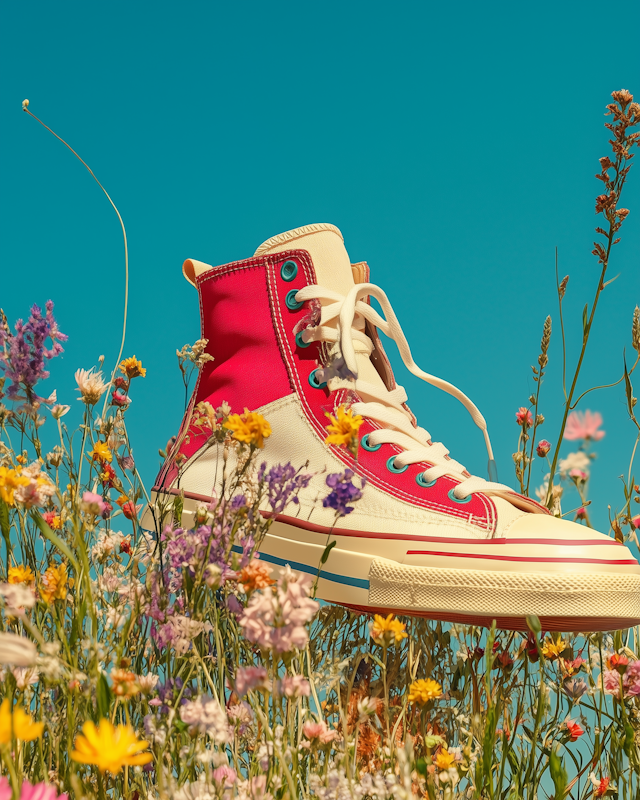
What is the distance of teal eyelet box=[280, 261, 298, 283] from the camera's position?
2.95 meters

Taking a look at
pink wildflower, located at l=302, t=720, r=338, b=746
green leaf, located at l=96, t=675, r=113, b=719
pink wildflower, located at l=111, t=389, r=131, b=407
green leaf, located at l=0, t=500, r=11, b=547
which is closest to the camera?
green leaf, located at l=96, t=675, r=113, b=719

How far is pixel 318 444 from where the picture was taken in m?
2.75

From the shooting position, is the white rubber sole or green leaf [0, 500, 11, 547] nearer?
green leaf [0, 500, 11, 547]

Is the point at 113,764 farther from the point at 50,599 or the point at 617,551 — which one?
the point at 617,551

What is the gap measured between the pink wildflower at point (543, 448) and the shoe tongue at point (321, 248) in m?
1.17

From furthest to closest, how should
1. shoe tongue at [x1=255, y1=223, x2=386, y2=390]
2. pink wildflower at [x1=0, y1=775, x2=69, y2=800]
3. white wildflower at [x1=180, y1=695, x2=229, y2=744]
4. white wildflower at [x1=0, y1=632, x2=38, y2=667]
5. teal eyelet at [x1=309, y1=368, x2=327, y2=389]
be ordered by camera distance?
shoe tongue at [x1=255, y1=223, x2=386, y2=390], teal eyelet at [x1=309, y1=368, x2=327, y2=389], white wildflower at [x1=180, y1=695, x2=229, y2=744], pink wildflower at [x1=0, y1=775, x2=69, y2=800], white wildflower at [x1=0, y1=632, x2=38, y2=667]

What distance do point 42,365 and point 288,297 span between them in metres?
1.14

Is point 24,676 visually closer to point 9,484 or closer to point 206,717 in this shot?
point 9,484

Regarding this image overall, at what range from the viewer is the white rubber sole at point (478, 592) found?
2322 mm

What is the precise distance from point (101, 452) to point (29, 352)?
1.26 ft

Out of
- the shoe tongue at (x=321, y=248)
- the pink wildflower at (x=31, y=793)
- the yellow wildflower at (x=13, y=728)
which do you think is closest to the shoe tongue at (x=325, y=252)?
the shoe tongue at (x=321, y=248)

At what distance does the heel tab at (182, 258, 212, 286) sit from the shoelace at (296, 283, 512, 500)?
0.55m

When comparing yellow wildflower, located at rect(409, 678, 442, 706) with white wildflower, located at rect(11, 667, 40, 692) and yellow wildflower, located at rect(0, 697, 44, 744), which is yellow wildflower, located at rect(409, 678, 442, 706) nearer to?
white wildflower, located at rect(11, 667, 40, 692)

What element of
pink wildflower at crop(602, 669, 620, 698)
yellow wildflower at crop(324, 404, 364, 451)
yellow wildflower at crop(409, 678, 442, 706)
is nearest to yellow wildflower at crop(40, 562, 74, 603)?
yellow wildflower at crop(324, 404, 364, 451)
